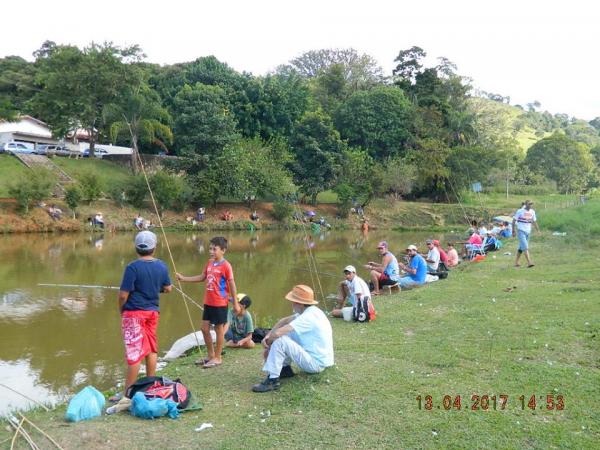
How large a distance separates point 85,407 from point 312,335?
2404mm

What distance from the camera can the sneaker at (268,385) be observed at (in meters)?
5.95

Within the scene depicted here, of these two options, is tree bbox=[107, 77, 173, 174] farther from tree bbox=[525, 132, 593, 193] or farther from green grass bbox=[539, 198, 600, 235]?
tree bbox=[525, 132, 593, 193]

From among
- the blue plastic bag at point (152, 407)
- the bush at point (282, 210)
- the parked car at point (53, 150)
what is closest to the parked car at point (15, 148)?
the parked car at point (53, 150)

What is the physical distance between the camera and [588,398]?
541 centimetres

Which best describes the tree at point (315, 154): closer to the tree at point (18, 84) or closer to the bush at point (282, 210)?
the bush at point (282, 210)

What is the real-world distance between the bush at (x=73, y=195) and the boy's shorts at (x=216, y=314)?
27.0m

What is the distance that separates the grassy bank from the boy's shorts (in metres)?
0.62

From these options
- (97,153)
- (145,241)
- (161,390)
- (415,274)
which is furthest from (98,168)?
(161,390)

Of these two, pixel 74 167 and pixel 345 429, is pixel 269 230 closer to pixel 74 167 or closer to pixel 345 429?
pixel 74 167

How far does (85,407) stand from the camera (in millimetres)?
5305

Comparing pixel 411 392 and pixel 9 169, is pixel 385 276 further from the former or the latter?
pixel 9 169

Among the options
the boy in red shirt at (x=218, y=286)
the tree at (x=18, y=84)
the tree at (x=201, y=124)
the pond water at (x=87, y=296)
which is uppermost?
the tree at (x=18, y=84)

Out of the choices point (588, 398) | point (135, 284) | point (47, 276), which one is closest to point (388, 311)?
point (588, 398)

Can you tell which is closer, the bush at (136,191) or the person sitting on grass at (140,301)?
the person sitting on grass at (140,301)
